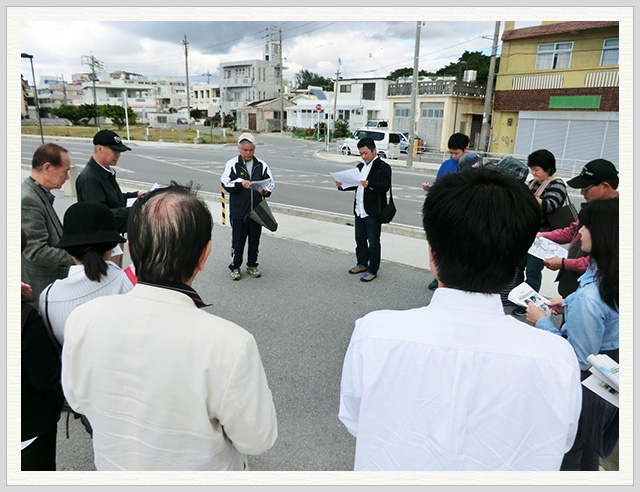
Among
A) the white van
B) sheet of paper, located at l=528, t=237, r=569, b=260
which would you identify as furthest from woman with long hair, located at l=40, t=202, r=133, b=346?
the white van

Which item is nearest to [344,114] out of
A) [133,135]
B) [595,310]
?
[133,135]

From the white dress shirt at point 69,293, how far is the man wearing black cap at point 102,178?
5.76 feet

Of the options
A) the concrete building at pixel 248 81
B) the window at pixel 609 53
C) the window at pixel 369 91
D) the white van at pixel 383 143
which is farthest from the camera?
the concrete building at pixel 248 81

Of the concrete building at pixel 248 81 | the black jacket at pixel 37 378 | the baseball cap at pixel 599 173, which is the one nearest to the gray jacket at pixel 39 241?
the black jacket at pixel 37 378

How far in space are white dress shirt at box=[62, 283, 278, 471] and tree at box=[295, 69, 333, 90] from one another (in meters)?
89.8

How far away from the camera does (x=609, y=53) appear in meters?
18.1

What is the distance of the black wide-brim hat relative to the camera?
2057 millimetres

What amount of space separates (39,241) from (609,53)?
22869mm

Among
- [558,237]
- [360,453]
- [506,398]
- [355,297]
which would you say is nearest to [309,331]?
[355,297]

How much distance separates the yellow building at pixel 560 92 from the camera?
18.4 m

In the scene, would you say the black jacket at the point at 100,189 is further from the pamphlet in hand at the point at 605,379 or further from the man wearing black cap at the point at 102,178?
the pamphlet in hand at the point at 605,379

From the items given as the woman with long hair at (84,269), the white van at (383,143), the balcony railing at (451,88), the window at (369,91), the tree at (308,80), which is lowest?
the woman with long hair at (84,269)

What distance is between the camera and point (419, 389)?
1107 millimetres

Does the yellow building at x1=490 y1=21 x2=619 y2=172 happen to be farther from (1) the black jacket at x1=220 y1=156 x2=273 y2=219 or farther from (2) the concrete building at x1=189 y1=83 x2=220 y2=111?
(2) the concrete building at x1=189 y1=83 x2=220 y2=111
